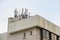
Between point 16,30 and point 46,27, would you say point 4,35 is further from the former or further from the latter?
point 46,27

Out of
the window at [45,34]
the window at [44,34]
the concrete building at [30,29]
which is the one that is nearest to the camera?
the concrete building at [30,29]

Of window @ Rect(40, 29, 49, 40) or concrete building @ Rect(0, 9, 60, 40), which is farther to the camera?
window @ Rect(40, 29, 49, 40)

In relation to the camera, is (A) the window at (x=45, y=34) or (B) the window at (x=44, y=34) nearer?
(B) the window at (x=44, y=34)

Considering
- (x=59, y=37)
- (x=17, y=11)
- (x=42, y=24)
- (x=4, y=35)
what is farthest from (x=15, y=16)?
(x=59, y=37)

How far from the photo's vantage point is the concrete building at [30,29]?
43844 mm

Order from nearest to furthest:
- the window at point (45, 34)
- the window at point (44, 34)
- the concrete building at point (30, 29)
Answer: the concrete building at point (30, 29), the window at point (44, 34), the window at point (45, 34)

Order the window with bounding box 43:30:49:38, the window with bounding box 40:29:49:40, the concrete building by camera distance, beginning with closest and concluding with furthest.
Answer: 1. the concrete building
2. the window with bounding box 40:29:49:40
3. the window with bounding box 43:30:49:38

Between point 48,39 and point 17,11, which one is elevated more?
point 17,11

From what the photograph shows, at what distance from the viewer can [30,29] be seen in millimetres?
44531

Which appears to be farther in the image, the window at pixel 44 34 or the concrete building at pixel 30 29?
the window at pixel 44 34

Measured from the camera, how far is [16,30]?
46344 millimetres

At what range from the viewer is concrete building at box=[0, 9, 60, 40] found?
4384 centimetres

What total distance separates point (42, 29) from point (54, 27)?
210 inches

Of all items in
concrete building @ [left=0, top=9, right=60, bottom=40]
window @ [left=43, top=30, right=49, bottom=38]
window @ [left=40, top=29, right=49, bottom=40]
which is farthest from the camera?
window @ [left=43, top=30, right=49, bottom=38]
